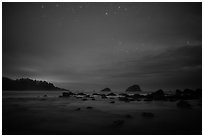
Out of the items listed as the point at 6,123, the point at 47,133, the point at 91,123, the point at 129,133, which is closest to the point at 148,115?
the point at 129,133

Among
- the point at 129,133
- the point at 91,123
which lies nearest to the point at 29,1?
the point at 91,123

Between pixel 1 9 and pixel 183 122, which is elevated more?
pixel 1 9

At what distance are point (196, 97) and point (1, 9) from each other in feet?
64.1

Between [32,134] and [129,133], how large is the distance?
409 cm

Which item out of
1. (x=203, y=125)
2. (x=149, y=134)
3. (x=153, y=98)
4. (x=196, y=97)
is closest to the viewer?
(x=149, y=134)

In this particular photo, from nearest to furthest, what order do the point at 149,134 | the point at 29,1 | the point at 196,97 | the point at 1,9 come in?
the point at 149,134
the point at 1,9
the point at 29,1
the point at 196,97

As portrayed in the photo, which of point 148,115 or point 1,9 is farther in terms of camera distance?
point 148,115

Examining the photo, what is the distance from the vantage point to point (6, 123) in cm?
728

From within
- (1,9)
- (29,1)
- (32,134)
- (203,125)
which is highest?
(29,1)

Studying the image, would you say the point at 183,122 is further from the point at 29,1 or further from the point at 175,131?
the point at 29,1

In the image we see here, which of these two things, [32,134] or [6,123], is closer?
[32,134]

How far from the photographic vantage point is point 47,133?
6.01 m

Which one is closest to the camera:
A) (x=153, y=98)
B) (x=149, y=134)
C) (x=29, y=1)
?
(x=149, y=134)

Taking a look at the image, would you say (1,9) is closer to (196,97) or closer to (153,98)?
(153,98)
